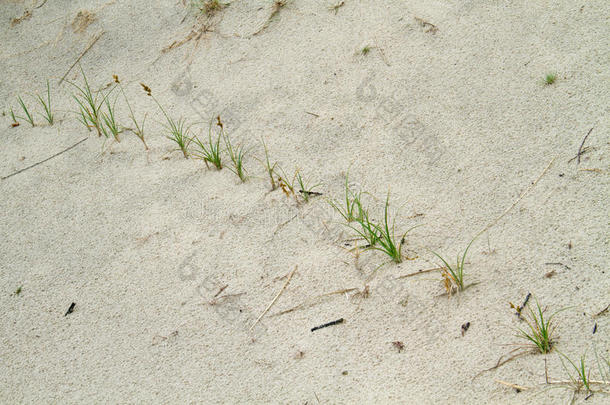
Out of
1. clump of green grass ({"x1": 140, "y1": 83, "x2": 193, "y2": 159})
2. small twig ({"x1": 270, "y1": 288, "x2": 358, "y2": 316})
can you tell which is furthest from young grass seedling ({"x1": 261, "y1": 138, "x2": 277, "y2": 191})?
small twig ({"x1": 270, "y1": 288, "x2": 358, "y2": 316})

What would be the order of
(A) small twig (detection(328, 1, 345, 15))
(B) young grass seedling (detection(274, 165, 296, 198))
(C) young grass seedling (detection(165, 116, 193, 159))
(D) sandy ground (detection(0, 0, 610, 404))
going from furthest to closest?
1. (A) small twig (detection(328, 1, 345, 15))
2. (C) young grass seedling (detection(165, 116, 193, 159))
3. (B) young grass seedling (detection(274, 165, 296, 198))
4. (D) sandy ground (detection(0, 0, 610, 404))

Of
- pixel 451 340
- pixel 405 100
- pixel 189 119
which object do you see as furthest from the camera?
pixel 189 119

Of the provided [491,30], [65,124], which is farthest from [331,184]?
[65,124]

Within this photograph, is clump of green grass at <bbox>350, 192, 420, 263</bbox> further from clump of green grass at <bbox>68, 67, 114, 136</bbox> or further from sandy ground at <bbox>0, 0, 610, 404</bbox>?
clump of green grass at <bbox>68, 67, 114, 136</bbox>

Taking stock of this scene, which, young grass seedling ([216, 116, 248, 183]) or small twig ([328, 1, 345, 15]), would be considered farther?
small twig ([328, 1, 345, 15])

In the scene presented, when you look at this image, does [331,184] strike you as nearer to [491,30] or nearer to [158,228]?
[158,228]

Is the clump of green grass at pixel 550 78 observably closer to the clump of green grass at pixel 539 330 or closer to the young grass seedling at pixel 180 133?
the clump of green grass at pixel 539 330

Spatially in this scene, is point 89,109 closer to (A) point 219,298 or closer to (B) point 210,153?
(B) point 210,153
